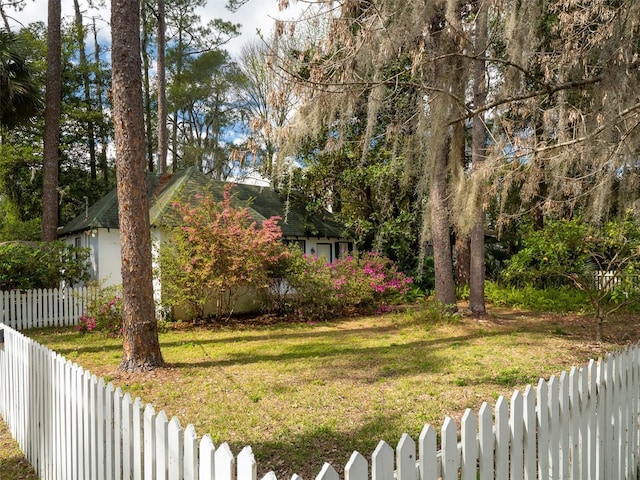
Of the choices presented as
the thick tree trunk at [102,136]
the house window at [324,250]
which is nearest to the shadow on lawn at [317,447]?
the house window at [324,250]

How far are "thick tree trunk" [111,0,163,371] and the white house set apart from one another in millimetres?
5076

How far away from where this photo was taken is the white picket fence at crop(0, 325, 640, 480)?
5.91ft

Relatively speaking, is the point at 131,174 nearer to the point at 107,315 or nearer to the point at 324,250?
the point at 107,315

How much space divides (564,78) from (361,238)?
455 inches

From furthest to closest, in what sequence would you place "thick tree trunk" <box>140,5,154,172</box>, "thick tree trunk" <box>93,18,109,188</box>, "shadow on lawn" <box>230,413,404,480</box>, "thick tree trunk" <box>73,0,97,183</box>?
"thick tree trunk" <box>140,5,154,172</box>, "thick tree trunk" <box>93,18,109,188</box>, "thick tree trunk" <box>73,0,97,183</box>, "shadow on lawn" <box>230,413,404,480</box>

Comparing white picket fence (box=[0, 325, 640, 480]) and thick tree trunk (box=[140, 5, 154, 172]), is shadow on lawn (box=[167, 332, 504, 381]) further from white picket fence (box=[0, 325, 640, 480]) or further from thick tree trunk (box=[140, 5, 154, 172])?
thick tree trunk (box=[140, 5, 154, 172])

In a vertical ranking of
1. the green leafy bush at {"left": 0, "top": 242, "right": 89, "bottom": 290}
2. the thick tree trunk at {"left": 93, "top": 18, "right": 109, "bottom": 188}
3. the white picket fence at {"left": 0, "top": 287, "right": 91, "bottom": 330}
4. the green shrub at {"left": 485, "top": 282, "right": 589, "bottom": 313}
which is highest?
the thick tree trunk at {"left": 93, "top": 18, "right": 109, "bottom": 188}

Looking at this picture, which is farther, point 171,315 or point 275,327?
point 171,315

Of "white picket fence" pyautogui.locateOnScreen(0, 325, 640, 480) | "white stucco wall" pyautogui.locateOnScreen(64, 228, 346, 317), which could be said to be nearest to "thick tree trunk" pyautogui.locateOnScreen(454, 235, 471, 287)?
"white stucco wall" pyautogui.locateOnScreen(64, 228, 346, 317)

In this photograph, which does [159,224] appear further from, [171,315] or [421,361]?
[421,361]

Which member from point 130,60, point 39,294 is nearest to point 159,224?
point 39,294

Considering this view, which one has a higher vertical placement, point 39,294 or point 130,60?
point 130,60

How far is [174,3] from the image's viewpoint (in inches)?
1023

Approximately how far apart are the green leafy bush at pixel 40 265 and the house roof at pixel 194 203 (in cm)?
136
